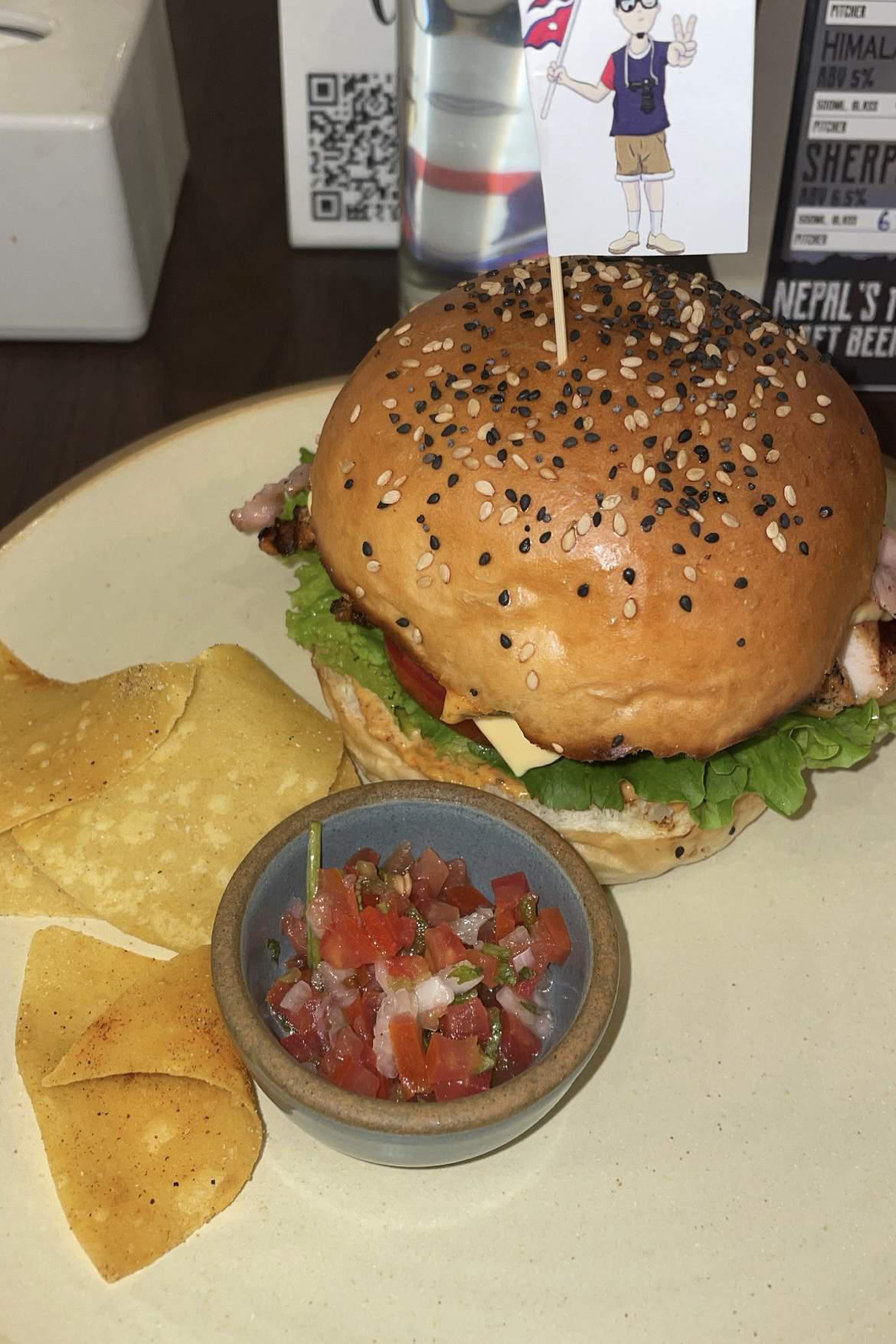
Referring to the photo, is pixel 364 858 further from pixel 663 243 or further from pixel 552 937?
pixel 663 243

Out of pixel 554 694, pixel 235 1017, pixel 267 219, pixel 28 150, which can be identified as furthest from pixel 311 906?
pixel 267 219

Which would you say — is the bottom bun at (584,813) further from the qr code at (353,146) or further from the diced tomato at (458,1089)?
the qr code at (353,146)

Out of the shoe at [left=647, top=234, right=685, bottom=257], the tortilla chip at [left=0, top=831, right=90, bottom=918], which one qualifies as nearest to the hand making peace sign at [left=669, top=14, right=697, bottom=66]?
the shoe at [left=647, top=234, right=685, bottom=257]

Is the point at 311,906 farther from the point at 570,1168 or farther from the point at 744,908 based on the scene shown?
the point at 744,908

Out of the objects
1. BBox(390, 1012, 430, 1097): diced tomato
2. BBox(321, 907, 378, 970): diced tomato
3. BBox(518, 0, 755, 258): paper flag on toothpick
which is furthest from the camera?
BBox(321, 907, 378, 970): diced tomato

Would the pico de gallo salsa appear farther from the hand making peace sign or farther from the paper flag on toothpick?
the hand making peace sign
